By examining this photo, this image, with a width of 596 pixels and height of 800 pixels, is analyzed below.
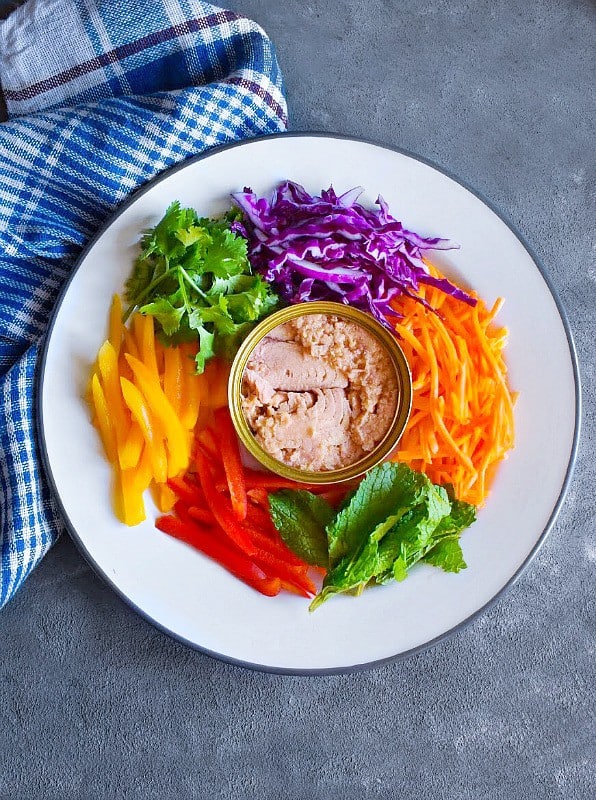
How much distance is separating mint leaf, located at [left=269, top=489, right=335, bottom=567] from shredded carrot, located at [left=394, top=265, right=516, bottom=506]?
37 cm

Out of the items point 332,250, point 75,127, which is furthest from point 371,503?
point 75,127

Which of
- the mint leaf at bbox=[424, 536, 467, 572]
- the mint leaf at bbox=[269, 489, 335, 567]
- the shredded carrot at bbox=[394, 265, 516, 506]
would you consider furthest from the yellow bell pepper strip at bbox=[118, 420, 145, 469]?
the mint leaf at bbox=[424, 536, 467, 572]

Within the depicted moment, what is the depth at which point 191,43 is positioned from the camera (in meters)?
3.04

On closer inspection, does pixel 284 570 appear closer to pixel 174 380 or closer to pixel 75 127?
pixel 174 380

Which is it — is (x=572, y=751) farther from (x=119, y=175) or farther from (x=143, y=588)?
(x=119, y=175)

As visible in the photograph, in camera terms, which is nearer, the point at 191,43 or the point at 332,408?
the point at 332,408

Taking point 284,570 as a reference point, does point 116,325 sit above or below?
above

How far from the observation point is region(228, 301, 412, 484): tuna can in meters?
2.79

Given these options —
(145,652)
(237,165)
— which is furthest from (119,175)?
(145,652)

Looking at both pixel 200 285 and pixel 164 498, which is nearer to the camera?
pixel 200 285

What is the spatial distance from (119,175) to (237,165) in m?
0.46

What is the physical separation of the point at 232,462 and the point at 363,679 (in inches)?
42.3

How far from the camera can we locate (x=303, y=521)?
2.87 metres

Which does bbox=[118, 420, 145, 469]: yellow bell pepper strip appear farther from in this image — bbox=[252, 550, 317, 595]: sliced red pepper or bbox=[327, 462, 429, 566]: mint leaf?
bbox=[327, 462, 429, 566]: mint leaf
